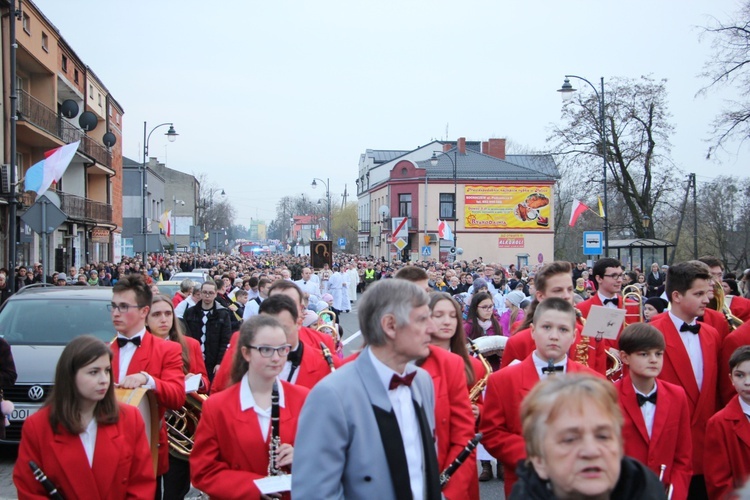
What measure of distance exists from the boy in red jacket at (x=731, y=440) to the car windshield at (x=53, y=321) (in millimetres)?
6738

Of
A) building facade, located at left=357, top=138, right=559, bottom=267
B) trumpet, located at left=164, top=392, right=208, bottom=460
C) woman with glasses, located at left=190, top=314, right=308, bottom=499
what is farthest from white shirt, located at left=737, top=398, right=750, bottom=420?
building facade, located at left=357, top=138, right=559, bottom=267

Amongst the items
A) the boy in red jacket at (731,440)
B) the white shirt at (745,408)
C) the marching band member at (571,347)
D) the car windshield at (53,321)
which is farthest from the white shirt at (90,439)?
the car windshield at (53,321)

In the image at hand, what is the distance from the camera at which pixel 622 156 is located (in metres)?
41.7

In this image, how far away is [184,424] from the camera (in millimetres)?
5980

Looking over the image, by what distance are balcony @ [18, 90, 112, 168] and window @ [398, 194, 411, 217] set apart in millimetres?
29003

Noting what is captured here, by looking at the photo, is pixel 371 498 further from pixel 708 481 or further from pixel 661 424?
pixel 708 481

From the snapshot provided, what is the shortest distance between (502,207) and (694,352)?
58.7 metres

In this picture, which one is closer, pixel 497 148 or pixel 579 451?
pixel 579 451

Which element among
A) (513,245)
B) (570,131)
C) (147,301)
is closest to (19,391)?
(147,301)

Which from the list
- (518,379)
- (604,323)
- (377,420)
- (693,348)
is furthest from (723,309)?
(377,420)

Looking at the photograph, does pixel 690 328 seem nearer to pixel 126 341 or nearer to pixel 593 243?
pixel 126 341

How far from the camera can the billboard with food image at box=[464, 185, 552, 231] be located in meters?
63.5

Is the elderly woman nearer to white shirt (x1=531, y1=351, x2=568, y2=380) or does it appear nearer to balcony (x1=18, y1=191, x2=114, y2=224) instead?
white shirt (x1=531, y1=351, x2=568, y2=380)

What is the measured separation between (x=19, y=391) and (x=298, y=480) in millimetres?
6246
